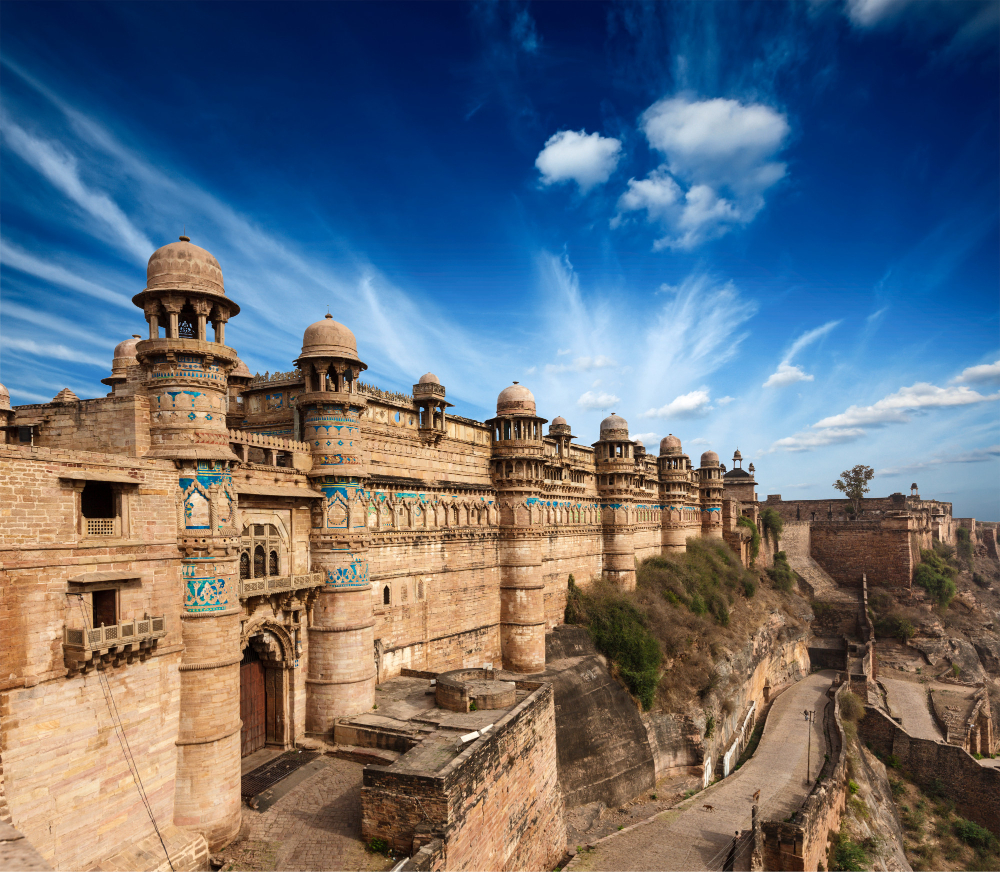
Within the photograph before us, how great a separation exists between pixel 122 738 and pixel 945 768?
42.3 metres

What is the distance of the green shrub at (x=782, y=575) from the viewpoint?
59.5 meters

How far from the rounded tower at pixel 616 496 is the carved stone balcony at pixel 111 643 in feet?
97.9

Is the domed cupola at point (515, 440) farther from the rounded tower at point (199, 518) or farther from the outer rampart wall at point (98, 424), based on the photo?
the outer rampart wall at point (98, 424)

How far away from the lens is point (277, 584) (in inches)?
653

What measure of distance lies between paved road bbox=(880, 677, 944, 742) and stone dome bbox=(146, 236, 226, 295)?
145ft

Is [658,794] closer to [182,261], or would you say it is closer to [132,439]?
[132,439]

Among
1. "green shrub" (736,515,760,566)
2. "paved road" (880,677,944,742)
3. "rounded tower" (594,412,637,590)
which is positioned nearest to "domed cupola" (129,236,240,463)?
"rounded tower" (594,412,637,590)

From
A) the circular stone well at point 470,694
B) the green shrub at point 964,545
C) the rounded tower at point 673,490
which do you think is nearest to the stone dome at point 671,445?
the rounded tower at point 673,490

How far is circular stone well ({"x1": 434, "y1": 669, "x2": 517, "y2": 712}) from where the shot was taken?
17688 millimetres

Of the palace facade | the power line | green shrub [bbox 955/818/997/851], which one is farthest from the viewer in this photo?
green shrub [bbox 955/818/997/851]

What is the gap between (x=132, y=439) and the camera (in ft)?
42.9

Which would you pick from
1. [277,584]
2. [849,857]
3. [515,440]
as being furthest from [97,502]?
[849,857]

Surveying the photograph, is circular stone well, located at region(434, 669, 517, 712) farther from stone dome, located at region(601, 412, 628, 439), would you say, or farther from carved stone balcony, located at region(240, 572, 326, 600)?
stone dome, located at region(601, 412, 628, 439)

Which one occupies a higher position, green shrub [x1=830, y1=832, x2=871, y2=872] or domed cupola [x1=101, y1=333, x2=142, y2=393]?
domed cupola [x1=101, y1=333, x2=142, y2=393]
